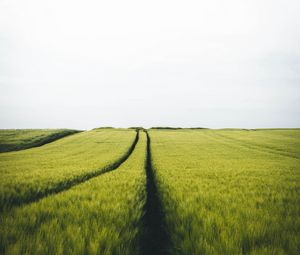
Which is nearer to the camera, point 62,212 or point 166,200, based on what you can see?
point 62,212

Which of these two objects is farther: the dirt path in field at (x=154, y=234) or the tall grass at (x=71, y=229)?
the dirt path in field at (x=154, y=234)

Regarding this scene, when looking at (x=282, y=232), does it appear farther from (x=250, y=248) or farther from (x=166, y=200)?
(x=166, y=200)

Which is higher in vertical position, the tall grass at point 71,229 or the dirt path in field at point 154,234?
the tall grass at point 71,229

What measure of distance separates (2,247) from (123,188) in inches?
181

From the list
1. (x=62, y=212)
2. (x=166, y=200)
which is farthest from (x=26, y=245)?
(x=166, y=200)

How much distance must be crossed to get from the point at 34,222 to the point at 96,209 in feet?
4.29

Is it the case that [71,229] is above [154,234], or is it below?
above

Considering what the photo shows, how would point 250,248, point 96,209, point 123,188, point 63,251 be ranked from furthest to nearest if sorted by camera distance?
1. point 123,188
2. point 96,209
3. point 250,248
4. point 63,251

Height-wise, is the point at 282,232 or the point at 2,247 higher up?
the point at 2,247

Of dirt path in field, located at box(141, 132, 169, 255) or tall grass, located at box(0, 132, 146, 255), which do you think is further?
dirt path in field, located at box(141, 132, 169, 255)

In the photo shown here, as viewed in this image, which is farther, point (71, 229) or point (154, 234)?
point (154, 234)

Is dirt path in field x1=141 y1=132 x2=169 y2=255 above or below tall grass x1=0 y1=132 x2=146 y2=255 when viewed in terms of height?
below

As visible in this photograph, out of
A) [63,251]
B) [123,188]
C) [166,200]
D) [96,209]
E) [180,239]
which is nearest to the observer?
[63,251]

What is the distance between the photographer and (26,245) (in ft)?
9.03
